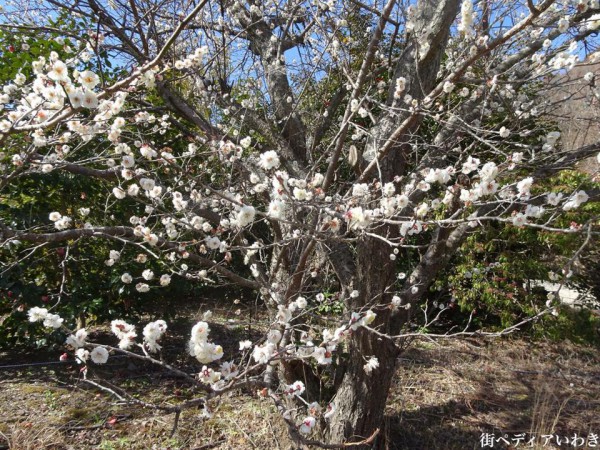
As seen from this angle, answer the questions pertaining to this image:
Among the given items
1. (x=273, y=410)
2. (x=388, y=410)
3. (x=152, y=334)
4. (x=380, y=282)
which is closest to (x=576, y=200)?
(x=380, y=282)

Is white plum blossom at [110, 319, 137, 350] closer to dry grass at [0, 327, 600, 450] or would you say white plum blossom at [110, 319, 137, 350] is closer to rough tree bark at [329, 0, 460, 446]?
dry grass at [0, 327, 600, 450]

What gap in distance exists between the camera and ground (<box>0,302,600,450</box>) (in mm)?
2688

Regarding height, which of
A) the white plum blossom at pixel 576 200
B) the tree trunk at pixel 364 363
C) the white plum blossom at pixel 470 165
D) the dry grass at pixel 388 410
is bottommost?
the dry grass at pixel 388 410

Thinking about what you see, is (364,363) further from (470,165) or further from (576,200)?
(576,200)

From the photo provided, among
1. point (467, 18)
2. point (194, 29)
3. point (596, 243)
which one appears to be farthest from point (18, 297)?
point (596, 243)

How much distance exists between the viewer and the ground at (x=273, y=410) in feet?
8.82

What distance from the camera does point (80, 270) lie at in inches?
150

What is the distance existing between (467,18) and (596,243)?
389 cm

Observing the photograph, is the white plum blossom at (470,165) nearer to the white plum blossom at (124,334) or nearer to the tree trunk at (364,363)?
the tree trunk at (364,363)

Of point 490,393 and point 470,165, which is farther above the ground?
point 470,165

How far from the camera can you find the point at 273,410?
2998 mm

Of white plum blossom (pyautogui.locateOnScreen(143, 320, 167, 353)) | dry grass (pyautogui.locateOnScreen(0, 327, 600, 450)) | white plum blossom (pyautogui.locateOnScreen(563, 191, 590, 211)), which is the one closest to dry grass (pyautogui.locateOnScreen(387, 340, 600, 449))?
dry grass (pyautogui.locateOnScreen(0, 327, 600, 450))

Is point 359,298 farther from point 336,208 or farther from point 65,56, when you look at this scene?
point 65,56

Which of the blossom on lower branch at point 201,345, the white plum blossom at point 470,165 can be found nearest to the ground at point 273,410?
the blossom on lower branch at point 201,345
